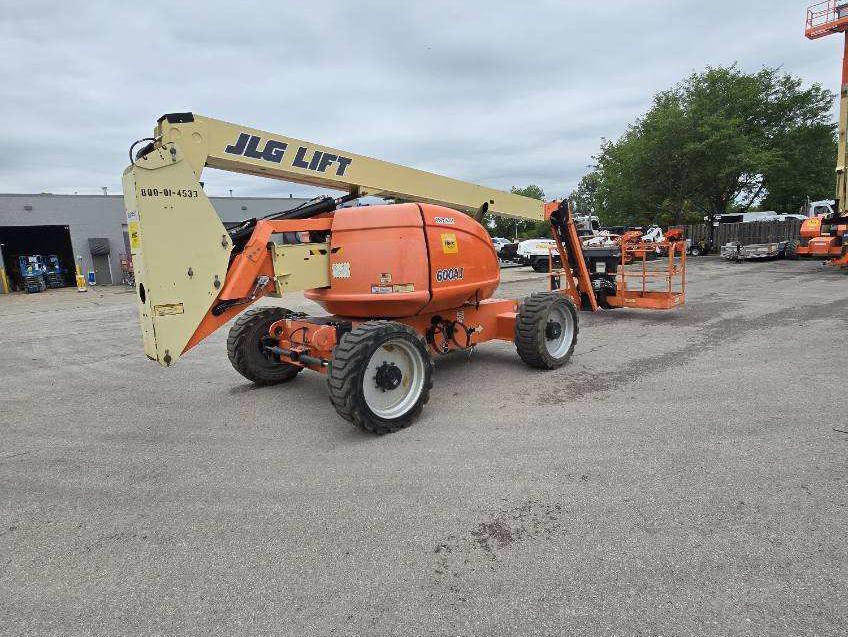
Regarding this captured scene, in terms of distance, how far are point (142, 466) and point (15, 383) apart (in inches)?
178

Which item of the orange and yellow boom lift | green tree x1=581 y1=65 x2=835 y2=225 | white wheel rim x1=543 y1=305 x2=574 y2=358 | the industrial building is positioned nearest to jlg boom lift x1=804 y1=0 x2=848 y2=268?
the orange and yellow boom lift

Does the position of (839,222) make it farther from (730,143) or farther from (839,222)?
(730,143)

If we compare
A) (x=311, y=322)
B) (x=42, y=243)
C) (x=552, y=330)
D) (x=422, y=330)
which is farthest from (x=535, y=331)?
(x=42, y=243)

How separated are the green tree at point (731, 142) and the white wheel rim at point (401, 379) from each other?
29709 millimetres

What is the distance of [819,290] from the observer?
12.9 m

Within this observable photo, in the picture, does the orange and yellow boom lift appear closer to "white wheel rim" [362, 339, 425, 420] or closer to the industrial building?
"white wheel rim" [362, 339, 425, 420]

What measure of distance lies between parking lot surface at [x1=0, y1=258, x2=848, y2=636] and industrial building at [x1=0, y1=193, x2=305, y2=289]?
2478 cm

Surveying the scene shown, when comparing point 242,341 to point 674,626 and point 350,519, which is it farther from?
point 674,626

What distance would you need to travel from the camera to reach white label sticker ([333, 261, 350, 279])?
17.0 ft

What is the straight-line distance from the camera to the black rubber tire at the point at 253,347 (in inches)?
234

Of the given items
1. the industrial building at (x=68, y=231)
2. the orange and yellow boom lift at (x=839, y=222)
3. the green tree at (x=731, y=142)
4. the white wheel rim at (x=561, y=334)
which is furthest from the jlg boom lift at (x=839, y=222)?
the industrial building at (x=68, y=231)

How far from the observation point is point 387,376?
464 cm

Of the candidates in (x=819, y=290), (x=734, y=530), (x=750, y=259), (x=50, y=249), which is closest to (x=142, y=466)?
(x=734, y=530)

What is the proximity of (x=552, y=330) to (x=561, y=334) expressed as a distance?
0.97 feet
